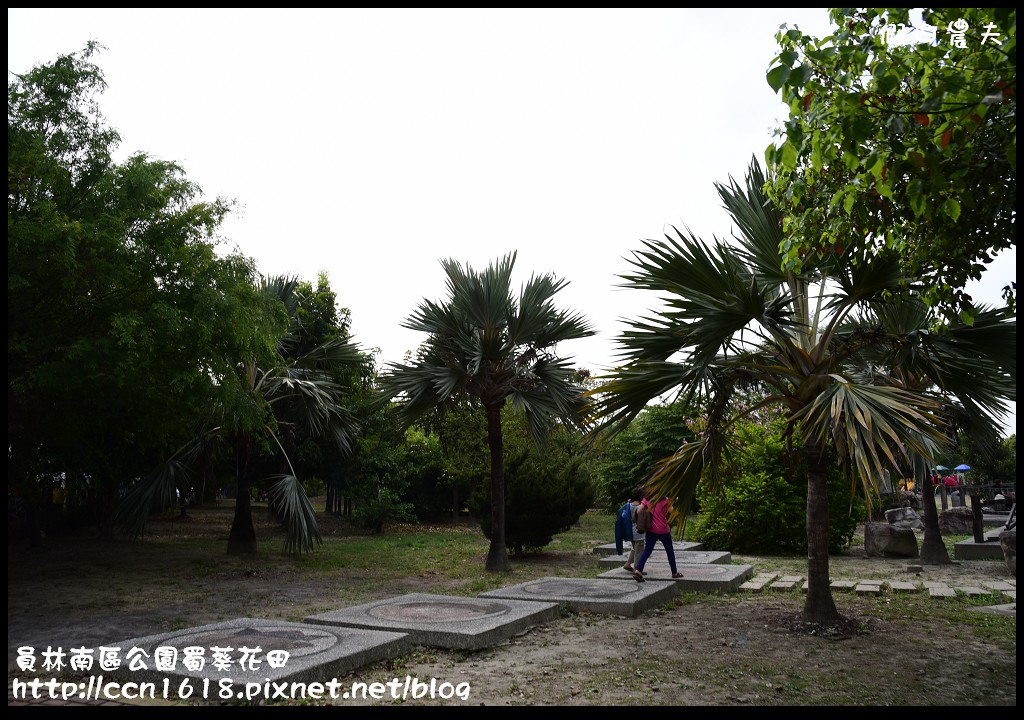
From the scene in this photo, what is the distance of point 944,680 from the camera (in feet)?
20.0

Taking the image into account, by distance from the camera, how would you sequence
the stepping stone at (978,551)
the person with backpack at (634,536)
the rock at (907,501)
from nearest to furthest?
1. the person with backpack at (634,536)
2. the stepping stone at (978,551)
3. the rock at (907,501)

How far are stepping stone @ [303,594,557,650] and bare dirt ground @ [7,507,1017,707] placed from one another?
5.5 inches

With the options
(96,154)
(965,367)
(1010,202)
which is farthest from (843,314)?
(96,154)

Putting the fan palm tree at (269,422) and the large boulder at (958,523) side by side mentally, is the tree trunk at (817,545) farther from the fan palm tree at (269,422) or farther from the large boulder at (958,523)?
the large boulder at (958,523)

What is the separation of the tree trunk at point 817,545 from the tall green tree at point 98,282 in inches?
313

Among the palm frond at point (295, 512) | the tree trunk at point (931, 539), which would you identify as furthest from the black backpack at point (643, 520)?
the tree trunk at point (931, 539)

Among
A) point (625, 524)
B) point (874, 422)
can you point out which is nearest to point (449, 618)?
point (874, 422)

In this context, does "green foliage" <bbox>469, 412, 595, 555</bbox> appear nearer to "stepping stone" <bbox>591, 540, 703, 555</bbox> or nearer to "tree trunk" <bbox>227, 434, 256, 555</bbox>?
"stepping stone" <bbox>591, 540, 703, 555</bbox>

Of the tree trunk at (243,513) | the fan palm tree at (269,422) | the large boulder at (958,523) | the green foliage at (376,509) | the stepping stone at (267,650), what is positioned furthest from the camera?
the green foliage at (376,509)

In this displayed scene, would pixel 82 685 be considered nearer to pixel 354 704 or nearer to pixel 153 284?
pixel 354 704

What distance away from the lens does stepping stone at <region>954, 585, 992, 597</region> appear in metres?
10.7

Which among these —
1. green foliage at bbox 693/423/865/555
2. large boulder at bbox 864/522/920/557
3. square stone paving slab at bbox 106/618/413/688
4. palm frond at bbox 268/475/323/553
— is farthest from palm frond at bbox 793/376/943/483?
large boulder at bbox 864/522/920/557

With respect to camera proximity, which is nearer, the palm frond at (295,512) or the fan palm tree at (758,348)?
the fan palm tree at (758,348)

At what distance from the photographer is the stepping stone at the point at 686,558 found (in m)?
14.2
